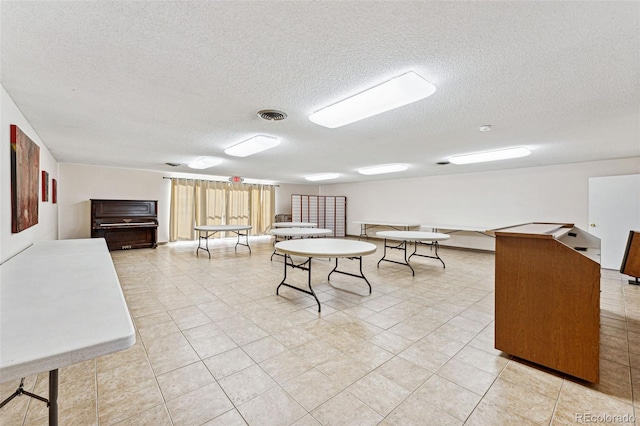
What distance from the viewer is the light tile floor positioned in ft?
4.83

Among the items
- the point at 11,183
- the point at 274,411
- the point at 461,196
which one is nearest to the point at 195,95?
the point at 11,183

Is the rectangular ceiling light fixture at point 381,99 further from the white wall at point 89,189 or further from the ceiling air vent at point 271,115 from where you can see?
the white wall at point 89,189

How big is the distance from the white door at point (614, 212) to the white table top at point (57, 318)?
7020 millimetres

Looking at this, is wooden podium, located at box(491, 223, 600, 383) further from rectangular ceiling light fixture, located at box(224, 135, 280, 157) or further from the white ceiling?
rectangular ceiling light fixture, located at box(224, 135, 280, 157)

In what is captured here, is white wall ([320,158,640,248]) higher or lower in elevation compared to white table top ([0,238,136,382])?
higher

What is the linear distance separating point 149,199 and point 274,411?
767 cm

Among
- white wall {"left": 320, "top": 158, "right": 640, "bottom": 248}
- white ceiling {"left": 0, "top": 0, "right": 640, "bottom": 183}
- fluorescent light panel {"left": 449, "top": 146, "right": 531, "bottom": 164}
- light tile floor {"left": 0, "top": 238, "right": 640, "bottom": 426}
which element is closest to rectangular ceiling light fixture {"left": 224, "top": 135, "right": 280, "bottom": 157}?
white ceiling {"left": 0, "top": 0, "right": 640, "bottom": 183}

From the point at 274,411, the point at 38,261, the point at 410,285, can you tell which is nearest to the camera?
the point at 274,411

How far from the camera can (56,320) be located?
0.96m

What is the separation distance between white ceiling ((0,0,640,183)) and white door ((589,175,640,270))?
6.41 feet

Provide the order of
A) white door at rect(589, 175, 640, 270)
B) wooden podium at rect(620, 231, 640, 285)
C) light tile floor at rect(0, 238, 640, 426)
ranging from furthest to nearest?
white door at rect(589, 175, 640, 270) → wooden podium at rect(620, 231, 640, 285) → light tile floor at rect(0, 238, 640, 426)

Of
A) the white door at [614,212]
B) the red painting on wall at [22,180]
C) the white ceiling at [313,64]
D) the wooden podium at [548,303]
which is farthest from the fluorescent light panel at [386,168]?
the red painting on wall at [22,180]

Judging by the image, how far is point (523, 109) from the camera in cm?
248

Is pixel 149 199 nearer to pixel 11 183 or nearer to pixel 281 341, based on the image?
pixel 11 183
